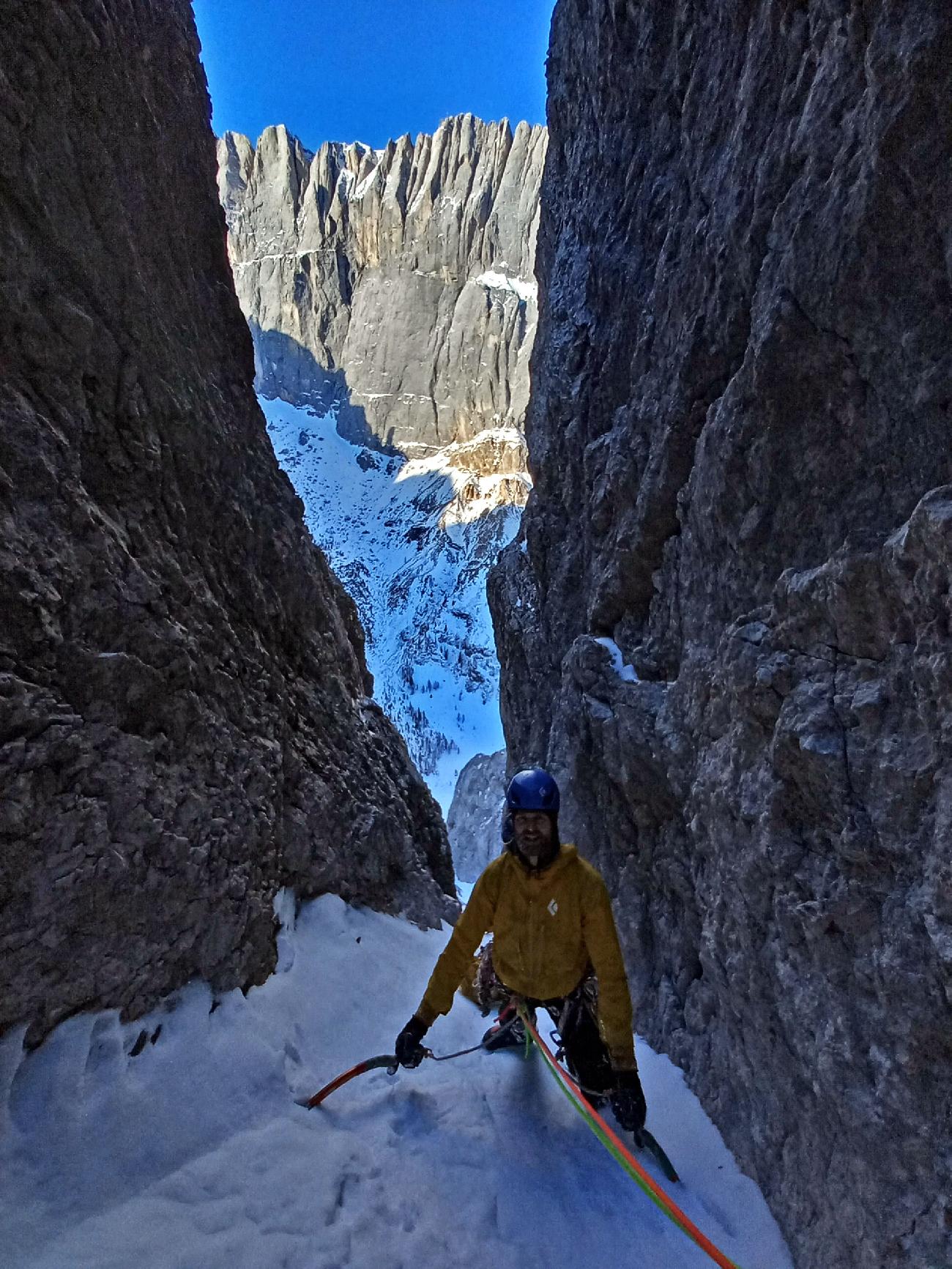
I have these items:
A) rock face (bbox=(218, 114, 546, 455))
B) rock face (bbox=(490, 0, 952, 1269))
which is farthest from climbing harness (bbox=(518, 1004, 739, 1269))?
rock face (bbox=(218, 114, 546, 455))

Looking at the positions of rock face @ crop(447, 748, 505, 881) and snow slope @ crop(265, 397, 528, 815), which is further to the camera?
snow slope @ crop(265, 397, 528, 815)

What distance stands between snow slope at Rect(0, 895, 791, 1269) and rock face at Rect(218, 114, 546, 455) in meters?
71.9

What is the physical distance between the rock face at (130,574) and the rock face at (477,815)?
102 ft

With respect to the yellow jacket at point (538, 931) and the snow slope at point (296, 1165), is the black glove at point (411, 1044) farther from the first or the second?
the snow slope at point (296, 1165)

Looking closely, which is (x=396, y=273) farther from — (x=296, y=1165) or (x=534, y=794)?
(x=296, y=1165)

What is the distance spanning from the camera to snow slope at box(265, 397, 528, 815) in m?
58.8

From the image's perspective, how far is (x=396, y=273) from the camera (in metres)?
77.5

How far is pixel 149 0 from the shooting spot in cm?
559

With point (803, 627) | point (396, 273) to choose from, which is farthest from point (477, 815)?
point (396, 273)

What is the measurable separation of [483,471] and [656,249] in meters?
64.3

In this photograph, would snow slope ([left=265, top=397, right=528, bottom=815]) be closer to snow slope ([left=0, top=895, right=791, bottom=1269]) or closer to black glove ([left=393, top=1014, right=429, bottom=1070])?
snow slope ([left=0, top=895, right=791, bottom=1269])

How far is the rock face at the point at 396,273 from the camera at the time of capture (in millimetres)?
73875

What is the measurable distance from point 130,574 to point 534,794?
2.72 m

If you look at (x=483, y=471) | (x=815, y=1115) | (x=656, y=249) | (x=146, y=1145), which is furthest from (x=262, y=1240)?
(x=483, y=471)
